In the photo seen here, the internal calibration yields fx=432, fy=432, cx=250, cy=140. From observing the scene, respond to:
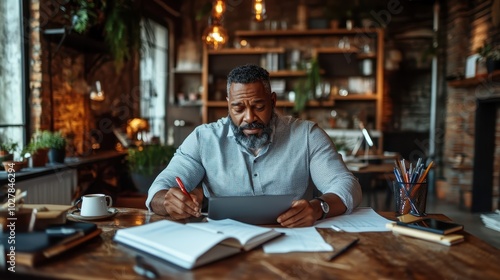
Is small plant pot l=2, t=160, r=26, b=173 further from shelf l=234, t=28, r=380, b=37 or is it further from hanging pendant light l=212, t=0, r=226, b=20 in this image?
shelf l=234, t=28, r=380, b=37

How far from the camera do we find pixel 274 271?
1060 mm

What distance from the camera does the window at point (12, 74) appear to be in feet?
11.5

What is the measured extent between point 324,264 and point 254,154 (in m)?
0.94

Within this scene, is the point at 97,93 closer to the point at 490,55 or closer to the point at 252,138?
the point at 252,138

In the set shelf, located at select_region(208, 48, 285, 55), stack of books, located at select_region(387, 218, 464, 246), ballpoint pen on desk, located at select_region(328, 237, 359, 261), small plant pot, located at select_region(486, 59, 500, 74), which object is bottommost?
ballpoint pen on desk, located at select_region(328, 237, 359, 261)

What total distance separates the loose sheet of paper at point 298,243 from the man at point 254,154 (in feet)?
1.47

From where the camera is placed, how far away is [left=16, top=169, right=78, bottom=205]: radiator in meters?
3.05

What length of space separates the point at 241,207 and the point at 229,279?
0.44 metres

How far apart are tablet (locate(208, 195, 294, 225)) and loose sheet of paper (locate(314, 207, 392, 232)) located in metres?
0.16

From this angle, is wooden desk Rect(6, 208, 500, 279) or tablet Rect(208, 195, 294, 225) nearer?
wooden desk Rect(6, 208, 500, 279)

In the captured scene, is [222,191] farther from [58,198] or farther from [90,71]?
[90,71]

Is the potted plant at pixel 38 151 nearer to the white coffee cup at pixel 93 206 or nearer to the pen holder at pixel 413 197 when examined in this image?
the white coffee cup at pixel 93 206

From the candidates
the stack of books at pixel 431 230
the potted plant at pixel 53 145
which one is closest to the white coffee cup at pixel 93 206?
the stack of books at pixel 431 230

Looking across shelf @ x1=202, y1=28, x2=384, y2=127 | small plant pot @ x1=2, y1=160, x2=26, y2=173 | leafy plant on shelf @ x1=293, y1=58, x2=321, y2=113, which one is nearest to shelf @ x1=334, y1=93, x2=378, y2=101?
shelf @ x1=202, y1=28, x2=384, y2=127
